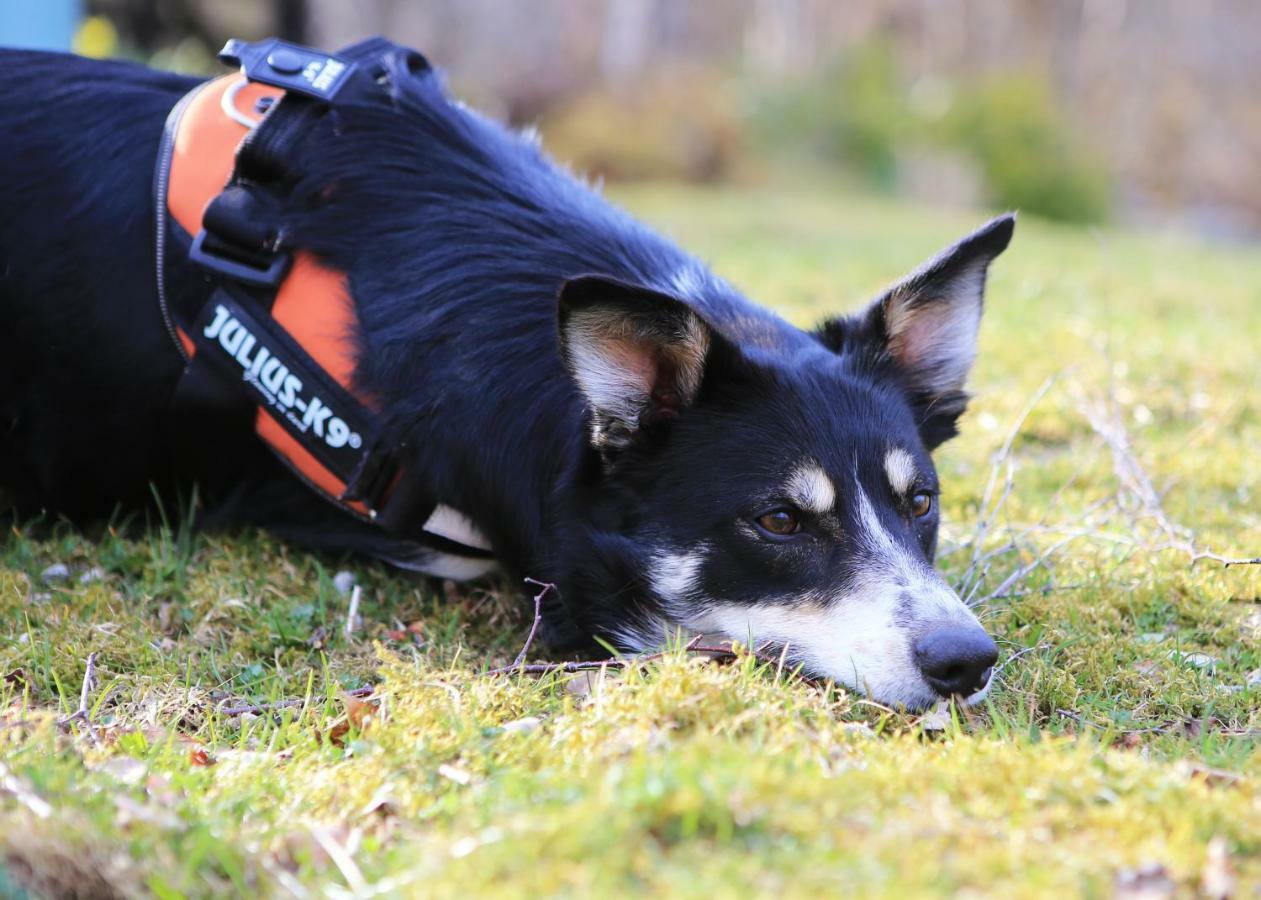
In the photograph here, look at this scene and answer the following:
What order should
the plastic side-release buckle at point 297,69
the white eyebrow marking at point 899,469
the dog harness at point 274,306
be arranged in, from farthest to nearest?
the plastic side-release buckle at point 297,69, the dog harness at point 274,306, the white eyebrow marking at point 899,469

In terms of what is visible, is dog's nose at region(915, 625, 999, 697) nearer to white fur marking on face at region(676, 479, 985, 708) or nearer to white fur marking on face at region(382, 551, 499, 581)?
white fur marking on face at region(676, 479, 985, 708)

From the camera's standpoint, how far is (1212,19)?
22.3m

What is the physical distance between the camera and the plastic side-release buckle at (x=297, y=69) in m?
3.34

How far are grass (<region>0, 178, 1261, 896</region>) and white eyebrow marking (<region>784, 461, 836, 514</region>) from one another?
0.38 m

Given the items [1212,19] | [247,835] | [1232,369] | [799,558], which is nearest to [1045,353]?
[1232,369]

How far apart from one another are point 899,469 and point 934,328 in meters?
0.53

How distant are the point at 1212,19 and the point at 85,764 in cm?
2456

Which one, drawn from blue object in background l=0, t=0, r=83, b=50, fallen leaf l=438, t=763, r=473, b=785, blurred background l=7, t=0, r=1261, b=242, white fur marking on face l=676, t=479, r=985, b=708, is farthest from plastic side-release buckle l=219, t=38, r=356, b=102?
blurred background l=7, t=0, r=1261, b=242

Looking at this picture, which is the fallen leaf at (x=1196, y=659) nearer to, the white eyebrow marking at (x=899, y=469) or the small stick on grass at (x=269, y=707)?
the white eyebrow marking at (x=899, y=469)

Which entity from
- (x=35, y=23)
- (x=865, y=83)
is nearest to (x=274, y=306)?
(x=35, y=23)

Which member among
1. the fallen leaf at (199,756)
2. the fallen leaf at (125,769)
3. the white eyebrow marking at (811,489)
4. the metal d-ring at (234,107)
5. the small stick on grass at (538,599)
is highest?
the metal d-ring at (234,107)

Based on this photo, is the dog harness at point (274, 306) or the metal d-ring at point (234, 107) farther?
the metal d-ring at point (234, 107)

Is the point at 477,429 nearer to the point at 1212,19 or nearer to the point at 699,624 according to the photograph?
the point at 699,624

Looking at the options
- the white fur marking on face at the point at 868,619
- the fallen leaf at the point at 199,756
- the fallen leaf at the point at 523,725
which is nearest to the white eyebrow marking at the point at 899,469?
the white fur marking on face at the point at 868,619
